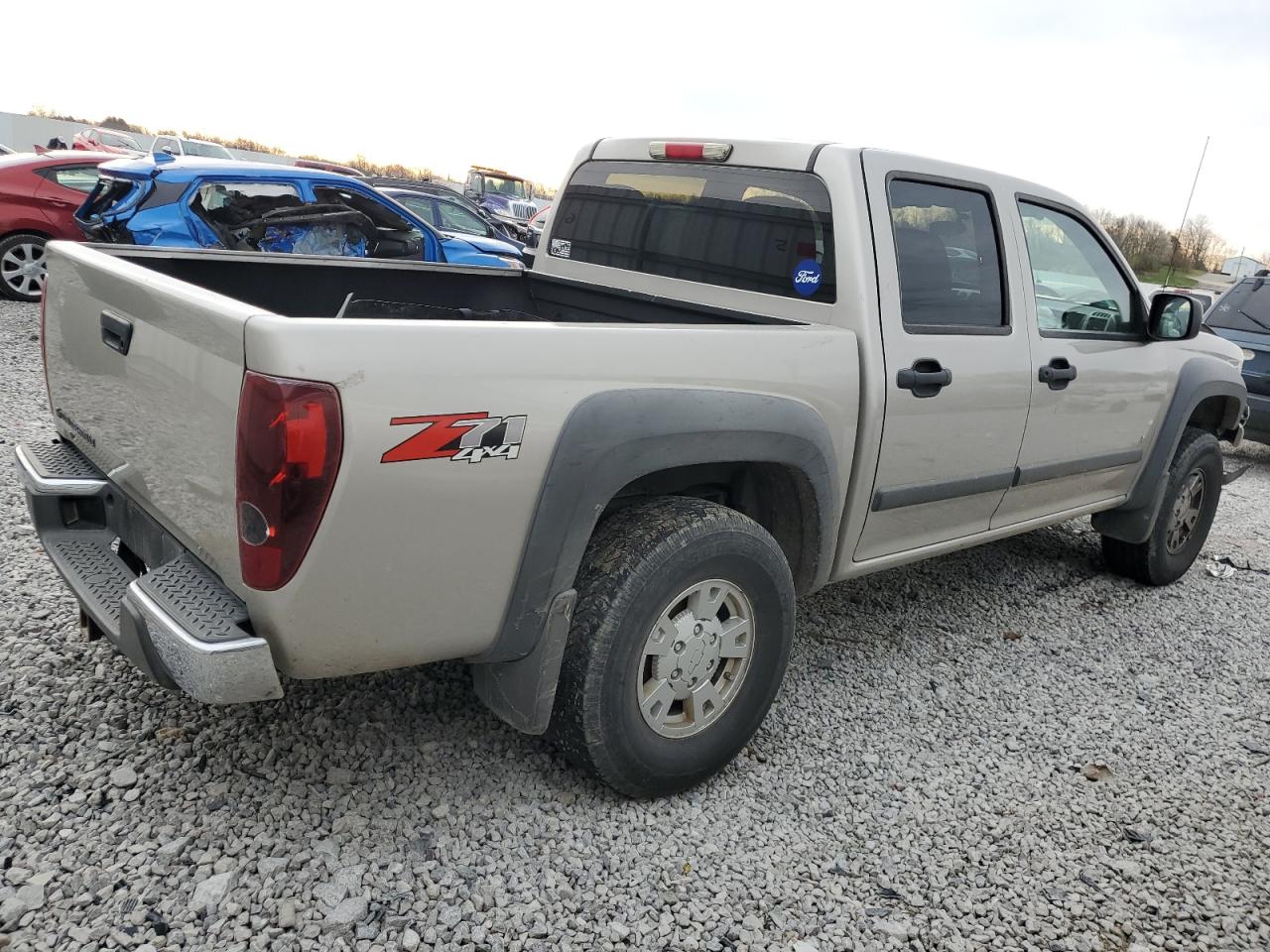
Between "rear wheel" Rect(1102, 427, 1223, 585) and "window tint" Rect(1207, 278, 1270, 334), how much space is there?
179 inches

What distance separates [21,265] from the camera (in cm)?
942

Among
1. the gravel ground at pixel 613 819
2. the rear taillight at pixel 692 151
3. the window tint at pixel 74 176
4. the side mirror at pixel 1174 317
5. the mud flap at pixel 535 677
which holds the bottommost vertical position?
the gravel ground at pixel 613 819

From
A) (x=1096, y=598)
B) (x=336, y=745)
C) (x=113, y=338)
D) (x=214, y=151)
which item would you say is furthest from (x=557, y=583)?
(x=214, y=151)

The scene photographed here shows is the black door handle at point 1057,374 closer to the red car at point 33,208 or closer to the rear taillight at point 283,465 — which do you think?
the rear taillight at point 283,465

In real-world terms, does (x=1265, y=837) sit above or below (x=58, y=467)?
below

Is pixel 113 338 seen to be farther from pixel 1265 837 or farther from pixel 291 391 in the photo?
pixel 1265 837

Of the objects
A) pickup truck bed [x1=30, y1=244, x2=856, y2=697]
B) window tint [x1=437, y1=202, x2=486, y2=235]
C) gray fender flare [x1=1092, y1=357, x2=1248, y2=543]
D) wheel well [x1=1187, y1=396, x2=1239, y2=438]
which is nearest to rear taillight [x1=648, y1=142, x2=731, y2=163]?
pickup truck bed [x1=30, y1=244, x2=856, y2=697]

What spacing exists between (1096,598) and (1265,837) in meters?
2.04

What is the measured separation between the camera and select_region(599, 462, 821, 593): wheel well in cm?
300

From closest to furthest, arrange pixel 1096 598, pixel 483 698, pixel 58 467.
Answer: pixel 483 698 → pixel 58 467 → pixel 1096 598

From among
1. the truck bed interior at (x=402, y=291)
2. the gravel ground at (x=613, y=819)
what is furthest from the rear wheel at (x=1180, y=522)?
the truck bed interior at (x=402, y=291)

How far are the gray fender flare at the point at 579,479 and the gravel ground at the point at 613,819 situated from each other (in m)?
0.44

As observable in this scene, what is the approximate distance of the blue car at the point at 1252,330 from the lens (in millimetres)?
8602

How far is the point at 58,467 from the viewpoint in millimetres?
2834
